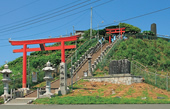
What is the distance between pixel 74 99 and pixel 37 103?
3.05 meters

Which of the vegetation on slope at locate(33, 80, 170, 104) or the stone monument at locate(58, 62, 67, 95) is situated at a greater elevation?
the stone monument at locate(58, 62, 67, 95)

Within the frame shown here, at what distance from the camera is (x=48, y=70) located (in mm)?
20812

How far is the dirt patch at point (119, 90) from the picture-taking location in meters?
20.3

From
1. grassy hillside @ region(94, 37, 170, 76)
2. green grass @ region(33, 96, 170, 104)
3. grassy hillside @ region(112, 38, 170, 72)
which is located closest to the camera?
green grass @ region(33, 96, 170, 104)

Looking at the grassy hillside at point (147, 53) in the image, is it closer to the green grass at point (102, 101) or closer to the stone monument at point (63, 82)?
the stone monument at point (63, 82)

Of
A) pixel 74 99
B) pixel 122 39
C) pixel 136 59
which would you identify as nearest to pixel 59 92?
pixel 74 99

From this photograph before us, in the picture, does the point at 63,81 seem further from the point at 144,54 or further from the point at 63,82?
the point at 144,54

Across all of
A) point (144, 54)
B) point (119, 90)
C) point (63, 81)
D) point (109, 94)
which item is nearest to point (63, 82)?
point (63, 81)

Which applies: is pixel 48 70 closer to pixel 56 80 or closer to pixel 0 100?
pixel 0 100

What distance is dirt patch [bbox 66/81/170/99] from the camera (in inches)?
799

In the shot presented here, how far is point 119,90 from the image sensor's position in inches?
867

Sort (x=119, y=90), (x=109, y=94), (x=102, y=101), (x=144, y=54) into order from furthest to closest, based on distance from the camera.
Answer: (x=144, y=54) < (x=119, y=90) < (x=109, y=94) < (x=102, y=101)

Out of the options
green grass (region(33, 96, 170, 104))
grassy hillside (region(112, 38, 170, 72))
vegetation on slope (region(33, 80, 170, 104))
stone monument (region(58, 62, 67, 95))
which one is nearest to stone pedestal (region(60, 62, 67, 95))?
stone monument (region(58, 62, 67, 95))

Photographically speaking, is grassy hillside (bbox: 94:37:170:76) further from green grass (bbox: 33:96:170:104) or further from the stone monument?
green grass (bbox: 33:96:170:104)
